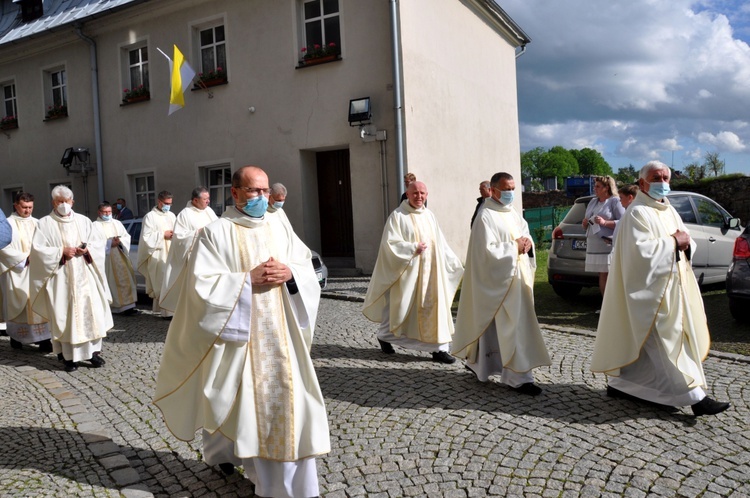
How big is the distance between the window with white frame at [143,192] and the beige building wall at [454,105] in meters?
7.86

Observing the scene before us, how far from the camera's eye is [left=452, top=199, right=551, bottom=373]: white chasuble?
5.39m

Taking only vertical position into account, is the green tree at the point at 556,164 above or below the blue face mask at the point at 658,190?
above

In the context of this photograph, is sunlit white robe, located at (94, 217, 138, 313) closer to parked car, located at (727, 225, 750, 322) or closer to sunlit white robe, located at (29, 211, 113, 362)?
sunlit white robe, located at (29, 211, 113, 362)

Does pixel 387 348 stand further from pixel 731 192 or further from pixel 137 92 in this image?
pixel 731 192

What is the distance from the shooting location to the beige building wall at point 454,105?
13.6m

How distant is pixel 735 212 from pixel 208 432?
68.3 ft

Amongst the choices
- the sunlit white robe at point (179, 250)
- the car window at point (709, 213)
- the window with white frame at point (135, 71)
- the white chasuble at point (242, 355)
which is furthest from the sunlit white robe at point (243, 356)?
the window with white frame at point (135, 71)

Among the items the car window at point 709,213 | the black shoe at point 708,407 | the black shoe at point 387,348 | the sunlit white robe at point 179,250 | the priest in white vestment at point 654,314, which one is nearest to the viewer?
the black shoe at point 708,407

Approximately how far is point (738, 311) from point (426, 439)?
5.42m

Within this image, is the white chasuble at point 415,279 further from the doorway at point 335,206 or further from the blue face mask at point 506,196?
the doorway at point 335,206

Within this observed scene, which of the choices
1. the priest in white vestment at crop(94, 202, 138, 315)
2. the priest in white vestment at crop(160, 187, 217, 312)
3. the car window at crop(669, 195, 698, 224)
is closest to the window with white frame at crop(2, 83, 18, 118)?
the priest in white vestment at crop(94, 202, 138, 315)

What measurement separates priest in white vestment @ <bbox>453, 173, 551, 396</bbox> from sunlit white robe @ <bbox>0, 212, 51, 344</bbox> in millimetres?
5183

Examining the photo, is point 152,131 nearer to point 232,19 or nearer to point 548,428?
point 232,19

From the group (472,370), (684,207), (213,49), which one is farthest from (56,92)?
(472,370)
